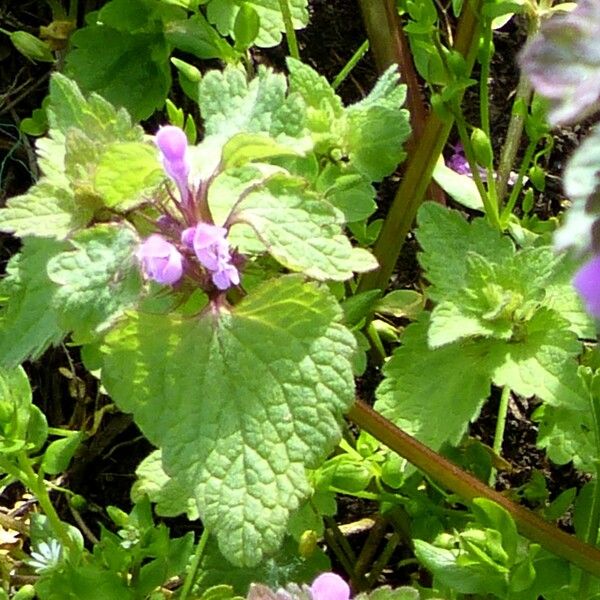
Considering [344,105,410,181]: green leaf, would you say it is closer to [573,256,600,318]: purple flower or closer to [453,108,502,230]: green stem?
[453,108,502,230]: green stem

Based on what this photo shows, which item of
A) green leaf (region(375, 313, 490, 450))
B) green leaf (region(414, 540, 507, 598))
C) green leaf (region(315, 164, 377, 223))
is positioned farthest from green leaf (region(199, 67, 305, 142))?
green leaf (region(414, 540, 507, 598))

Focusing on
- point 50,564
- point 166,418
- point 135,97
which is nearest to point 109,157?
point 166,418

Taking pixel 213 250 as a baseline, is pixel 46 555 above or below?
below

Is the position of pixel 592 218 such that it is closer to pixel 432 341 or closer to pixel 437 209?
pixel 432 341

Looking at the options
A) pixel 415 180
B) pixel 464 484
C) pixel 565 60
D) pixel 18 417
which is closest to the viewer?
pixel 565 60

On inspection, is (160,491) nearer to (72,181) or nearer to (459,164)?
(72,181)

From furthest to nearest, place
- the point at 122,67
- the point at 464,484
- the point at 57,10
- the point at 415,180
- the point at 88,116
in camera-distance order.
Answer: the point at 57,10 < the point at 122,67 < the point at 415,180 < the point at 464,484 < the point at 88,116

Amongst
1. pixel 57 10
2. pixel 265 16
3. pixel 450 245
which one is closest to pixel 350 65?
pixel 265 16
